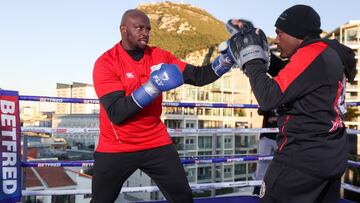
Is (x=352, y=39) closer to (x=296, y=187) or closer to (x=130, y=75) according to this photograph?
(x=130, y=75)

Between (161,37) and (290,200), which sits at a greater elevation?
(161,37)

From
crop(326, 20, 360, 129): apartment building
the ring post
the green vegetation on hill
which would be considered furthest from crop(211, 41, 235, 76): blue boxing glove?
the green vegetation on hill

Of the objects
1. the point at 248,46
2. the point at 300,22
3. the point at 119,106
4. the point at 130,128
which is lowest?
the point at 130,128

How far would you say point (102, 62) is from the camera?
2457 mm

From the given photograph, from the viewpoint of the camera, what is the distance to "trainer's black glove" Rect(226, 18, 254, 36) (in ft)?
6.55

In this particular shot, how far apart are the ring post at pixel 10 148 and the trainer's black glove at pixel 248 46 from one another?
196 cm

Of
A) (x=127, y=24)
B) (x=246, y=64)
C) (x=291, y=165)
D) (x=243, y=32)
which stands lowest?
(x=291, y=165)

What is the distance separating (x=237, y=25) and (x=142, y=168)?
3.63ft

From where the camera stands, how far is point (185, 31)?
140000mm

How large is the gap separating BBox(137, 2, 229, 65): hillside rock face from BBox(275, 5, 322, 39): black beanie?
102851 millimetres

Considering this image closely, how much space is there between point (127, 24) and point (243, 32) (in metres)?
0.93

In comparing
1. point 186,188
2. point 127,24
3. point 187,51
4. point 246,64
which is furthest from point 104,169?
point 187,51

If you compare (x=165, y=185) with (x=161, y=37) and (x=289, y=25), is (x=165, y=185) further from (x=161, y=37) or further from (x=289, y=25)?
(x=161, y=37)

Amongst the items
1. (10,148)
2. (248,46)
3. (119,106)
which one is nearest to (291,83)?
(248,46)
